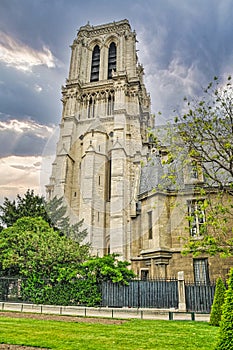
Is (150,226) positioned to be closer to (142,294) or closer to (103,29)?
(142,294)

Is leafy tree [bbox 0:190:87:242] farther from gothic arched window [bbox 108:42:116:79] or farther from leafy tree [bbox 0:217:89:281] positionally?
gothic arched window [bbox 108:42:116:79]

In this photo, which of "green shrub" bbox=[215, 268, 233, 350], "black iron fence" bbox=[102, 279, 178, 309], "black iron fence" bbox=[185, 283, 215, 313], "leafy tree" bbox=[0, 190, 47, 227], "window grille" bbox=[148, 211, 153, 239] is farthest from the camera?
"leafy tree" bbox=[0, 190, 47, 227]

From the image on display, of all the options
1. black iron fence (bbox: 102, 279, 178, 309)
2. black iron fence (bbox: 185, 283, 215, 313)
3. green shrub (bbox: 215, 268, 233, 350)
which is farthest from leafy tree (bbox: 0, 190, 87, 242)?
green shrub (bbox: 215, 268, 233, 350)

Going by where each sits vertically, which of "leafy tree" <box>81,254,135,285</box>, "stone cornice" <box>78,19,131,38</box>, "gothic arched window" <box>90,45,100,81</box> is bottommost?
"leafy tree" <box>81,254,135,285</box>

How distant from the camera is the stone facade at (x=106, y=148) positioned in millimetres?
35956

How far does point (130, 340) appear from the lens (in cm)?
771

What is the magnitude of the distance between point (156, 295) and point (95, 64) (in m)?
53.8

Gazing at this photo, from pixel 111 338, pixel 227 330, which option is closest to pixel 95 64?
pixel 111 338

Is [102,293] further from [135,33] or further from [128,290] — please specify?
[135,33]

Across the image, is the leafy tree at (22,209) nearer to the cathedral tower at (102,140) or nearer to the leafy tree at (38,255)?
the leafy tree at (38,255)

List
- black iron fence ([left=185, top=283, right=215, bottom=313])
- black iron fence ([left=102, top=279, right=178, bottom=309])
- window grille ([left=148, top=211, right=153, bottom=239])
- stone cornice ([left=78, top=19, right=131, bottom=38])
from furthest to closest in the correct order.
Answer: stone cornice ([left=78, top=19, right=131, bottom=38])
window grille ([left=148, top=211, right=153, bottom=239])
black iron fence ([left=102, top=279, right=178, bottom=309])
black iron fence ([left=185, top=283, right=215, bottom=313])

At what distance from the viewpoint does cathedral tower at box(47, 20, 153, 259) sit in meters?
39.8

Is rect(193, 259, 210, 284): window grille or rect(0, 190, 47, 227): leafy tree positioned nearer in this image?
rect(193, 259, 210, 284): window grille

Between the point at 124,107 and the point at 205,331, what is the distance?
135 feet
